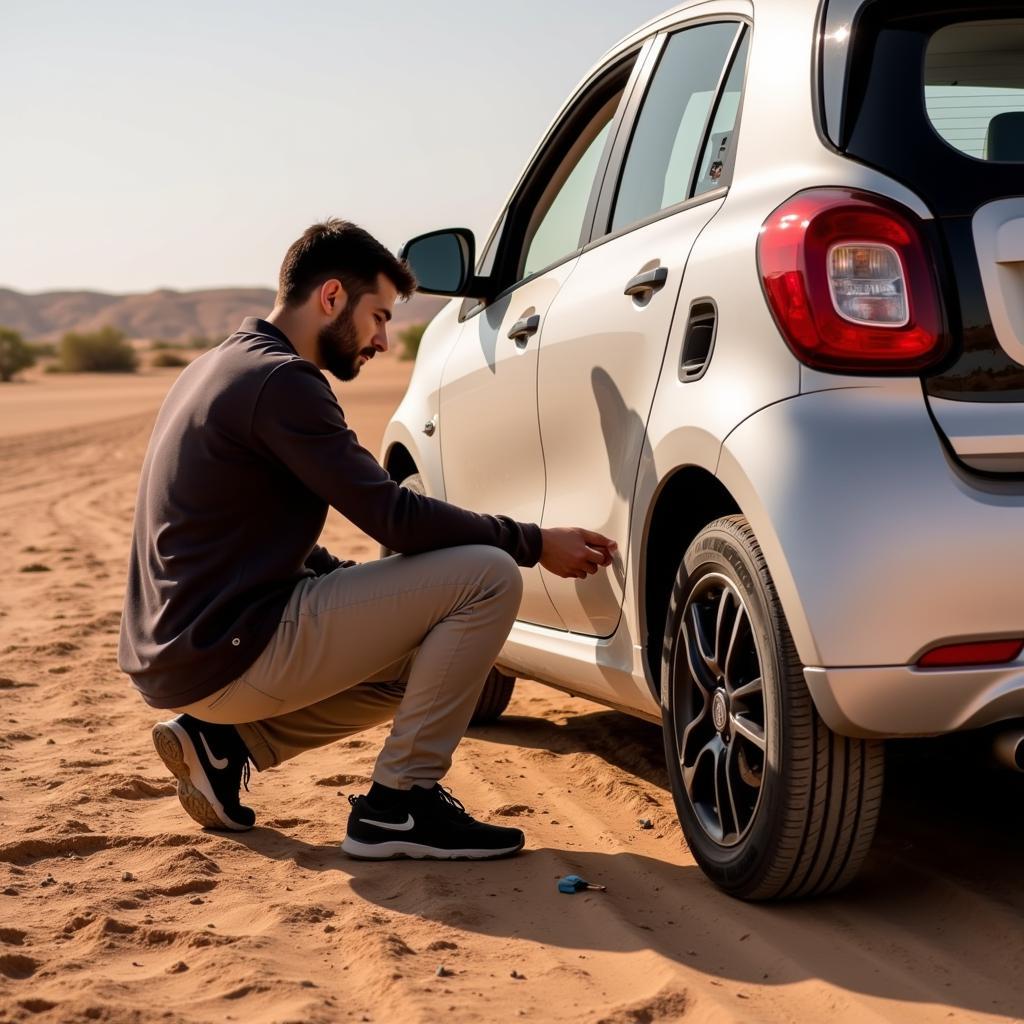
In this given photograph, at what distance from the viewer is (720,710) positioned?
3.16 metres

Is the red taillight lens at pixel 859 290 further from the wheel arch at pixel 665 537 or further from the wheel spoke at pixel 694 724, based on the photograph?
the wheel spoke at pixel 694 724

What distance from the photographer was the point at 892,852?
352 centimetres

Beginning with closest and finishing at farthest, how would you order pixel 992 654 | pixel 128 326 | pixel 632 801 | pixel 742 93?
pixel 992 654 < pixel 742 93 < pixel 632 801 < pixel 128 326

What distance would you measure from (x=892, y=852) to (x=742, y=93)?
178 centimetres

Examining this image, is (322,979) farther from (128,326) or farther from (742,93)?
(128,326)

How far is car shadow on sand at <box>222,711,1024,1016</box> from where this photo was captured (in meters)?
2.81

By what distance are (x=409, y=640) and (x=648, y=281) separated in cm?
110

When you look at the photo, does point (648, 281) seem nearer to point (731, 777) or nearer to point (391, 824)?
point (731, 777)

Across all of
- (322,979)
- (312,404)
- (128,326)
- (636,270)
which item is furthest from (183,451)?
(128,326)

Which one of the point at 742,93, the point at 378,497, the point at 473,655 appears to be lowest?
the point at 473,655

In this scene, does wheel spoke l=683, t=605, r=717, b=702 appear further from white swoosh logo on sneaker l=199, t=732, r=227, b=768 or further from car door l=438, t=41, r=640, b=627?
white swoosh logo on sneaker l=199, t=732, r=227, b=768

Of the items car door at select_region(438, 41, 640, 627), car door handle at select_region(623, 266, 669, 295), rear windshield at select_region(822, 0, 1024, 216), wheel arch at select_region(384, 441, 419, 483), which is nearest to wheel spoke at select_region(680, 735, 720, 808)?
car door at select_region(438, 41, 640, 627)

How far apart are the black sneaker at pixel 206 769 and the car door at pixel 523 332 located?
37.1 inches

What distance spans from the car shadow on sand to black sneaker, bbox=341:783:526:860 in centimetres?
4
